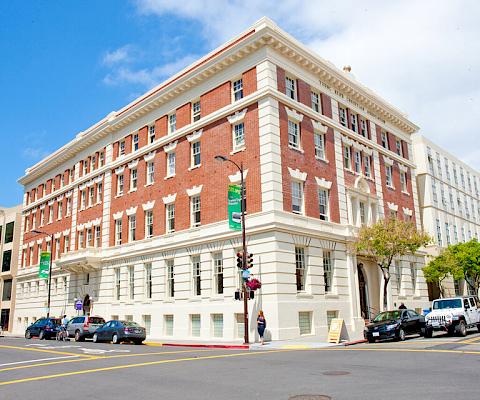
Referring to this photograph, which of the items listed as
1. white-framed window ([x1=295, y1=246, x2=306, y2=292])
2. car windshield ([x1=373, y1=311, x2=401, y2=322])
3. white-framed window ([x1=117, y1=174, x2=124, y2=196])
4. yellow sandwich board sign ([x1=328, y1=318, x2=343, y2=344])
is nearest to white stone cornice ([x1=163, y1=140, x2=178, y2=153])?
white-framed window ([x1=117, y1=174, x2=124, y2=196])

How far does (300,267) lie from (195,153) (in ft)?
36.5

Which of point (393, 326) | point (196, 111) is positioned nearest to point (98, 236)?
point (196, 111)

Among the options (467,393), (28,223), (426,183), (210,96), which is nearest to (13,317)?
(28,223)

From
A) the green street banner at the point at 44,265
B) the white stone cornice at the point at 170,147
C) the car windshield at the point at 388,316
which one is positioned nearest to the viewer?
the car windshield at the point at 388,316

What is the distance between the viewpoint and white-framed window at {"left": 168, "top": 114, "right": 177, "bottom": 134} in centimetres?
3575

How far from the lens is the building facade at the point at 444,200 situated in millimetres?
45500

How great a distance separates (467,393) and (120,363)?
11366 millimetres

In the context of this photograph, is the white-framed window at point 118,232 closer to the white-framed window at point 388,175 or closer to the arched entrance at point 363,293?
the arched entrance at point 363,293

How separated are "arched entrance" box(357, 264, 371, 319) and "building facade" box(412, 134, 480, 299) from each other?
12.3 meters

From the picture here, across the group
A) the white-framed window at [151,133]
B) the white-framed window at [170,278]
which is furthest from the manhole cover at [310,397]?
the white-framed window at [151,133]

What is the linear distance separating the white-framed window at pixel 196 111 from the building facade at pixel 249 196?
0.62ft

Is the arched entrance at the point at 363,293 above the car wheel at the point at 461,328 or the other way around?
above

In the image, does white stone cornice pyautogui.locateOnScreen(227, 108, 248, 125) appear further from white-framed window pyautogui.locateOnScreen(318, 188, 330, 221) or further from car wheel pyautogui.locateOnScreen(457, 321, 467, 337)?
car wheel pyautogui.locateOnScreen(457, 321, 467, 337)

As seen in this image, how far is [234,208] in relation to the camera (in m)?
25.5
